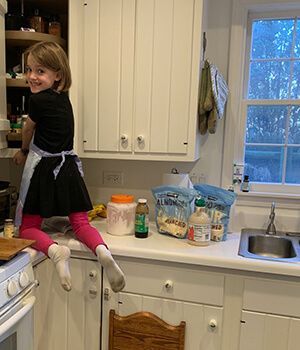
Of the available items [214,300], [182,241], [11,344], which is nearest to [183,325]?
[214,300]

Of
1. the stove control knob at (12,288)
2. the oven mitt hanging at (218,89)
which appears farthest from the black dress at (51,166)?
the oven mitt hanging at (218,89)

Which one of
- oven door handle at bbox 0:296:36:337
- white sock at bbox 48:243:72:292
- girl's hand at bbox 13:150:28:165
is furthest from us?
girl's hand at bbox 13:150:28:165

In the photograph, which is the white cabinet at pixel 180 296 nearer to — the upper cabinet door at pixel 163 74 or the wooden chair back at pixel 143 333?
the wooden chair back at pixel 143 333

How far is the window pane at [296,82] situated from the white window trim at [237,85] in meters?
0.28

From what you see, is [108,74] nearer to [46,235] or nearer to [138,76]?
[138,76]

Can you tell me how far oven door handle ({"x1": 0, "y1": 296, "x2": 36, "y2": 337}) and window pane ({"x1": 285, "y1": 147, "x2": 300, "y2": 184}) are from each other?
1544mm

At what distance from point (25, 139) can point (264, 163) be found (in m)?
1.35

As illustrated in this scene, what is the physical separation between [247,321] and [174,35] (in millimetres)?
1378

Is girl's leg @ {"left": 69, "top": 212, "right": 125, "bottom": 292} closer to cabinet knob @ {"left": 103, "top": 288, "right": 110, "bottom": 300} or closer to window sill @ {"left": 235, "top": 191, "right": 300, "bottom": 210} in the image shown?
cabinet knob @ {"left": 103, "top": 288, "right": 110, "bottom": 300}

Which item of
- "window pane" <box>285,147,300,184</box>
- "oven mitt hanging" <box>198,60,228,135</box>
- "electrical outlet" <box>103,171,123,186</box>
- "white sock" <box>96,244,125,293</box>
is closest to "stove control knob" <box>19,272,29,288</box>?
"white sock" <box>96,244,125,293</box>

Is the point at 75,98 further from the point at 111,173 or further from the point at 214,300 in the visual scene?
the point at 214,300

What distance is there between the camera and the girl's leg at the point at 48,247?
4.97 feet

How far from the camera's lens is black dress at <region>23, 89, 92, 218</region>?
1.70 metres

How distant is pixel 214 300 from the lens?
165 centimetres
